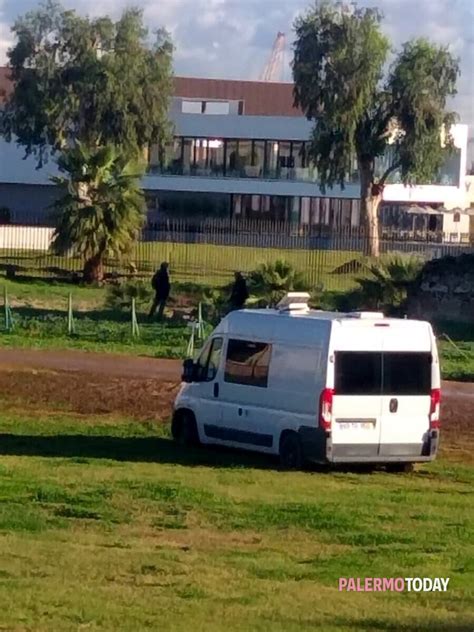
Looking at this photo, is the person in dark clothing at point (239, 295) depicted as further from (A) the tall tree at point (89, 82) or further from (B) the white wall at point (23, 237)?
(A) the tall tree at point (89, 82)

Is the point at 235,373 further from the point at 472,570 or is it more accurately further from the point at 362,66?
the point at 362,66

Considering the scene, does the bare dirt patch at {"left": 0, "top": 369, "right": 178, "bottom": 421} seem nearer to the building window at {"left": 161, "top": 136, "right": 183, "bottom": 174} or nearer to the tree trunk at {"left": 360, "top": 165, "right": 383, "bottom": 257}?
the tree trunk at {"left": 360, "top": 165, "right": 383, "bottom": 257}

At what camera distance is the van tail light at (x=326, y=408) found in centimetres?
1756

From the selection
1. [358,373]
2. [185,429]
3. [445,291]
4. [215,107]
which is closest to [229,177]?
[215,107]

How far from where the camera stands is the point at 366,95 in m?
72.0

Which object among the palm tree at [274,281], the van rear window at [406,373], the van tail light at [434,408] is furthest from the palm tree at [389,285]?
the van rear window at [406,373]

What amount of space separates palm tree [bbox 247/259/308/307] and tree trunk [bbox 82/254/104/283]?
1444 centimetres

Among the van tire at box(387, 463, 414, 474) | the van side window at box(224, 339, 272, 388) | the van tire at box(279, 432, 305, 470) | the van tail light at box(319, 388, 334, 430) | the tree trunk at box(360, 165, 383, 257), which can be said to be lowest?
the van tire at box(387, 463, 414, 474)

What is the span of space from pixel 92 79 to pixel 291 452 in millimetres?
61292

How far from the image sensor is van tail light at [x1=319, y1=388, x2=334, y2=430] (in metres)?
17.6

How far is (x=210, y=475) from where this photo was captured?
56.6 feet

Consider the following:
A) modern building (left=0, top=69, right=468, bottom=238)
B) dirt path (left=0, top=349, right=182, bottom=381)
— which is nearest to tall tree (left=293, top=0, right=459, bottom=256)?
modern building (left=0, top=69, right=468, bottom=238)

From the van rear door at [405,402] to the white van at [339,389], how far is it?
1cm

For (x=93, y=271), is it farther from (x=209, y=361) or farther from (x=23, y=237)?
(x=209, y=361)
